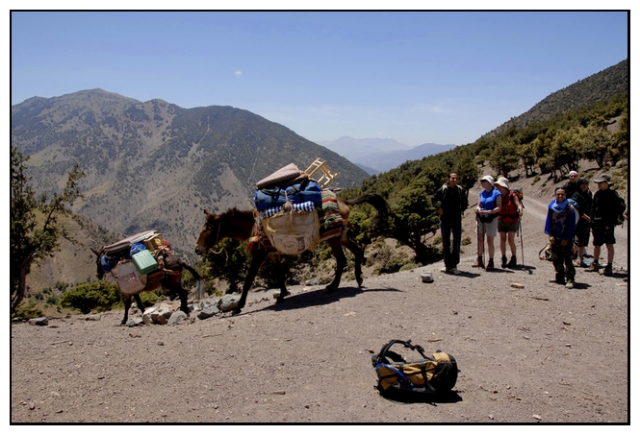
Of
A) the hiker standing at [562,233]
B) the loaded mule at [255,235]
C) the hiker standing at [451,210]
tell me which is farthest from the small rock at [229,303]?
the hiker standing at [562,233]

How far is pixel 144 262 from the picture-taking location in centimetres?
1049

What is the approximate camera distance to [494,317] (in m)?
8.08

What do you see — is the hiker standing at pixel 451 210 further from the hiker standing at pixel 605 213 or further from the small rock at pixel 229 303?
the small rock at pixel 229 303

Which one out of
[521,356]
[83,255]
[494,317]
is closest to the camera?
[521,356]

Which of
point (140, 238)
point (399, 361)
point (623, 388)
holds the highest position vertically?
point (140, 238)

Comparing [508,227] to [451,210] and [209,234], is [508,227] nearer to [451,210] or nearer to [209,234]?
[451,210]

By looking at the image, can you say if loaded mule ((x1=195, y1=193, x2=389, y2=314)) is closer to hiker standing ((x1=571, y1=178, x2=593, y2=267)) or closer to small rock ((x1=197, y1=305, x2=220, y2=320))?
small rock ((x1=197, y1=305, x2=220, y2=320))

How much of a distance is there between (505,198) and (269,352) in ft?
22.9

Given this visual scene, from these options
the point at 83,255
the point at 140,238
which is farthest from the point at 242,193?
the point at 140,238

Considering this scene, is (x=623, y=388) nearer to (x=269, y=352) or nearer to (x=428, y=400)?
(x=428, y=400)

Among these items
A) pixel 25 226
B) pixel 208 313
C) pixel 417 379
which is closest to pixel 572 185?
pixel 417 379

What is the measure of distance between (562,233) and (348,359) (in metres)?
5.75

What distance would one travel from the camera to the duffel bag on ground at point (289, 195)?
966 centimetres

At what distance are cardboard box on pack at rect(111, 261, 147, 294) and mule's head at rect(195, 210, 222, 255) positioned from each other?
55.8 inches
